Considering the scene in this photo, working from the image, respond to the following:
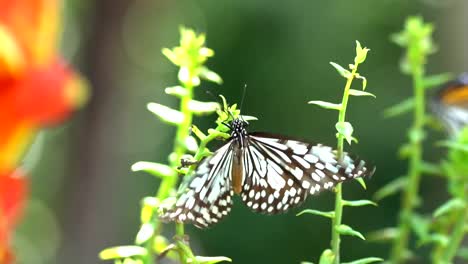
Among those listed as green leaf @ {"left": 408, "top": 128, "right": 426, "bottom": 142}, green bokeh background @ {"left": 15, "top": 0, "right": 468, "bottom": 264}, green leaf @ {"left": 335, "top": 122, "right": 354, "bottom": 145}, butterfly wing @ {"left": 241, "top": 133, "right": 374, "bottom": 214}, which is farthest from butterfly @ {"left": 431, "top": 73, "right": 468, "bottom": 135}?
green bokeh background @ {"left": 15, "top": 0, "right": 468, "bottom": 264}

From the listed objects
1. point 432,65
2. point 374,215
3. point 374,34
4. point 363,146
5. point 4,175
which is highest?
point 374,34

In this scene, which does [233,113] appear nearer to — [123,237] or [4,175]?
[4,175]

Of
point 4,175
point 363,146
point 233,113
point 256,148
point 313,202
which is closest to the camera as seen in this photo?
point 4,175

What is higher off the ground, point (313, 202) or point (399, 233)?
point (313, 202)

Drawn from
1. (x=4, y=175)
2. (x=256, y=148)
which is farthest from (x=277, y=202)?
(x=4, y=175)

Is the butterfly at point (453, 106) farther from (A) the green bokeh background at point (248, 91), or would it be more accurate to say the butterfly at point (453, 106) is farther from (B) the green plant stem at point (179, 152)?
(A) the green bokeh background at point (248, 91)

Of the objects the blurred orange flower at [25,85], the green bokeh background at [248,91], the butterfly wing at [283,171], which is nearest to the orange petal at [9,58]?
the blurred orange flower at [25,85]

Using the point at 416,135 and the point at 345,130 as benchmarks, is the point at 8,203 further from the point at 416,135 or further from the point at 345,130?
the point at 416,135

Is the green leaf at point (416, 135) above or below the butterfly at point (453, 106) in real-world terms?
below
